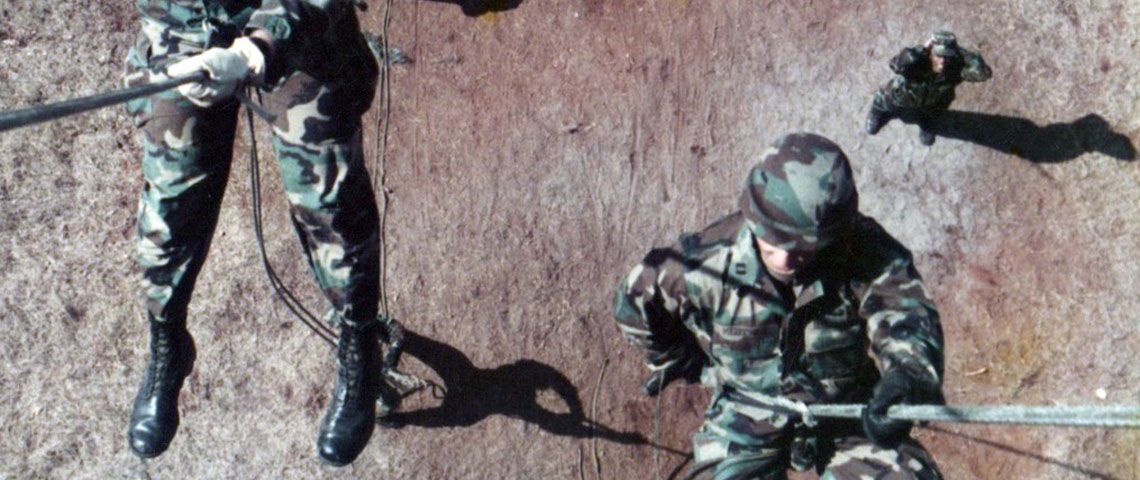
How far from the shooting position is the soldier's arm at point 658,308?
5.32 m

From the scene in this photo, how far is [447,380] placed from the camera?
7.01m

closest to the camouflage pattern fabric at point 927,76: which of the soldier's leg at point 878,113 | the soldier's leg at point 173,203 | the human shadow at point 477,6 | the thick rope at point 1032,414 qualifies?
the soldier's leg at point 878,113

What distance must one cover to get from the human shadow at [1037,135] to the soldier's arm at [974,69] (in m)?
0.52

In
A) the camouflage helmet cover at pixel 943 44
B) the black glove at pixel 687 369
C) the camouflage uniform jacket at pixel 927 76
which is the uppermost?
the camouflage helmet cover at pixel 943 44

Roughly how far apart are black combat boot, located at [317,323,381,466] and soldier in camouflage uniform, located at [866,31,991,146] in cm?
289

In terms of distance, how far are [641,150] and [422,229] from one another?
124 cm

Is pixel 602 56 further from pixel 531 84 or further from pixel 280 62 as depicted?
pixel 280 62

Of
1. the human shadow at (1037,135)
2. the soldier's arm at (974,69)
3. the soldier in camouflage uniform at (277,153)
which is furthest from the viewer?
the human shadow at (1037,135)

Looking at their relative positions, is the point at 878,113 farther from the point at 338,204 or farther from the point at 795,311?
the point at 338,204

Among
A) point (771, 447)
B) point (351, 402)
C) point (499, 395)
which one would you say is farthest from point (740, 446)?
point (351, 402)

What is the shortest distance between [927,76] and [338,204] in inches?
119

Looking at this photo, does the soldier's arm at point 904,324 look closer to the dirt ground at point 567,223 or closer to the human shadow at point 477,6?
the dirt ground at point 567,223

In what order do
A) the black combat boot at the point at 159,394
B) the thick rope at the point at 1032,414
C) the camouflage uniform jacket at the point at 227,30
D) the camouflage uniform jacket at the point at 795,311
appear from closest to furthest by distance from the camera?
the thick rope at the point at 1032,414
the camouflage uniform jacket at the point at 795,311
the camouflage uniform jacket at the point at 227,30
the black combat boot at the point at 159,394

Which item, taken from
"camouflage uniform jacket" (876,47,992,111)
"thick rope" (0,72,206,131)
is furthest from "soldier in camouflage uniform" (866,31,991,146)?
"thick rope" (0,72,206,131)
